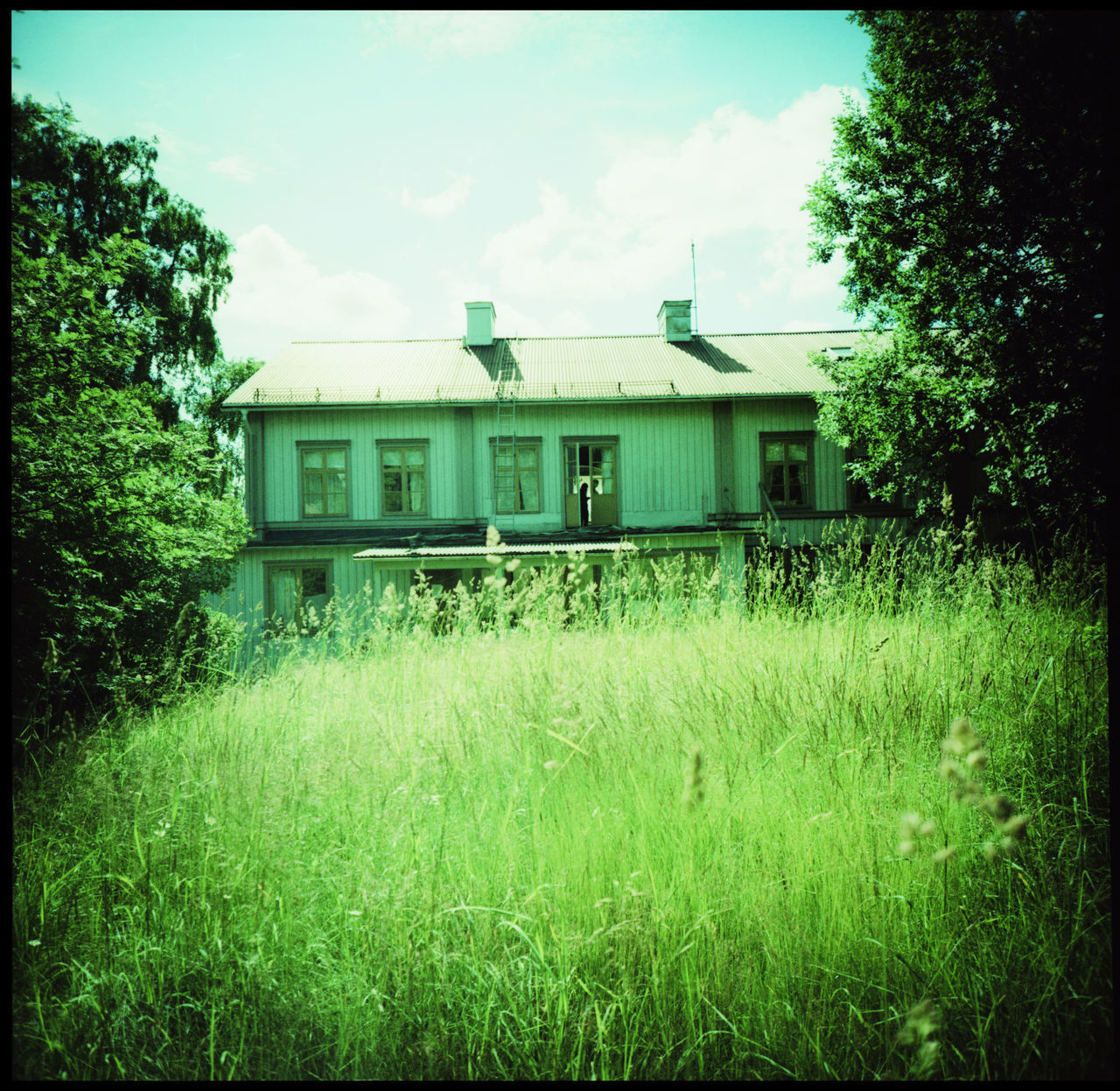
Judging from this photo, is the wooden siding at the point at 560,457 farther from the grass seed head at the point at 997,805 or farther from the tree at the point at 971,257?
the grass seed head at the point at 997,805

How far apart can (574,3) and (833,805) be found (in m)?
2.41

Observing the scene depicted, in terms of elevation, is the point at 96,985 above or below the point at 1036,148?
below

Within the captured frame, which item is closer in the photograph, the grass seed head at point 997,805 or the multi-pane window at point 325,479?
the grass seed head at point 997,805

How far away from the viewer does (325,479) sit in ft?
47.8

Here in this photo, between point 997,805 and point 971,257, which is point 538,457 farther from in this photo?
point 997,805

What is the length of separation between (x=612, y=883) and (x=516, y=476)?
13.4 metres

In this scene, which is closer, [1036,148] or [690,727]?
[690,727]

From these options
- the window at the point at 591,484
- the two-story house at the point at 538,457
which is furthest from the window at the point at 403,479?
the window at the point at 591,484

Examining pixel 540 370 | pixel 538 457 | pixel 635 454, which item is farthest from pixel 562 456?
pixel 540 370

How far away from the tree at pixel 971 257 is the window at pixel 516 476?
7298 mm

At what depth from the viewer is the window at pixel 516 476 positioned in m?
14.7

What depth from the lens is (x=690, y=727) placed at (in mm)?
2549

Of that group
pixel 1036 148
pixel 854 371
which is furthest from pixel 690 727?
pixel 854 371

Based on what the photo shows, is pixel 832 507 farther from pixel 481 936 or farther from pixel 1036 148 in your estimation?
pixel 481 936
